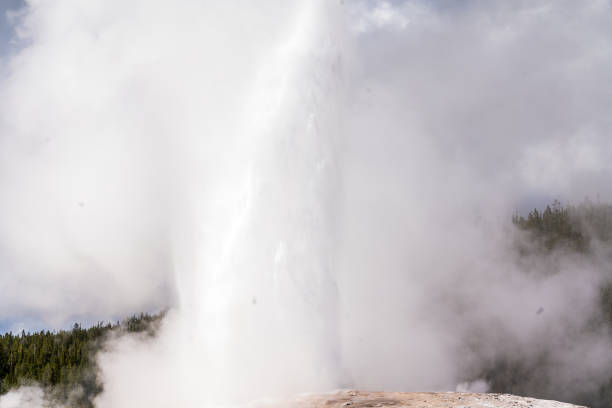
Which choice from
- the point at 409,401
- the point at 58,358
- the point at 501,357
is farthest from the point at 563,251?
the point at 409,401

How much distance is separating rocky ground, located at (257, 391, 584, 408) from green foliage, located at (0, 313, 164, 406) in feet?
152

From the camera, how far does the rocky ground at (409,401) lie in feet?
48.7

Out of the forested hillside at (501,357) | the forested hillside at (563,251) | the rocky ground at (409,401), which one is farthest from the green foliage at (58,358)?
the forested hillside at (563,251)

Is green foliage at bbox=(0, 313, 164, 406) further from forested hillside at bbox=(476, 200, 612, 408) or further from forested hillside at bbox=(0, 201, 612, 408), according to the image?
forested hillside at bbox=(476, 200, 612, 408)

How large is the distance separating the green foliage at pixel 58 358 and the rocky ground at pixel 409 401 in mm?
46408

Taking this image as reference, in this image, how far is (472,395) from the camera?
53.0 ft

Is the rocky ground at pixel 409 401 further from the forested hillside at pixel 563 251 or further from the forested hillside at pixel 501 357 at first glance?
the forested hillside at pixel 563 251

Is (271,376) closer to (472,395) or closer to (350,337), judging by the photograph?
(472,395)

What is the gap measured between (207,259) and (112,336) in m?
68.5

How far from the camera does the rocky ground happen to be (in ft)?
48.7

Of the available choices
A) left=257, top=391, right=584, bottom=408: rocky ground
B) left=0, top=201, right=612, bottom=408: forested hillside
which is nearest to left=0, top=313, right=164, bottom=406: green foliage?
left=0, top=201, right=612, bottom=408: forested hillside

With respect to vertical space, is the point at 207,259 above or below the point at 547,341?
above

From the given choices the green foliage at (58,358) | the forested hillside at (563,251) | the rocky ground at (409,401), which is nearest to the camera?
the rocky ground at (409,401)

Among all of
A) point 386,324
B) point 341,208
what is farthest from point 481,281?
point 341,208
